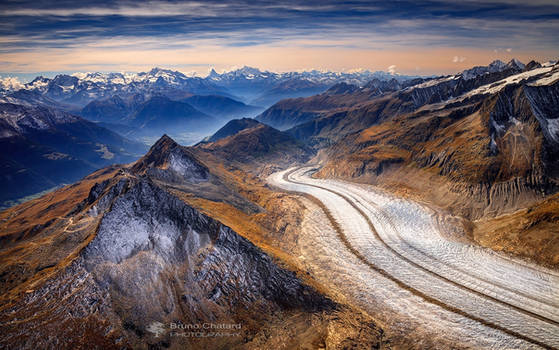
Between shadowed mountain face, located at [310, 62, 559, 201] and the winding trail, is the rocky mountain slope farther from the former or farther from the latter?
the winding trail

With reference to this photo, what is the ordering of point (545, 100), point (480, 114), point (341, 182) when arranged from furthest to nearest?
1. point (341, 182)
2. point (480, 114)
3. point (545, 100)

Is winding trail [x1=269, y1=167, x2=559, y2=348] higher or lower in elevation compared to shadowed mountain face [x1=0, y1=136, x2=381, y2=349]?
lower

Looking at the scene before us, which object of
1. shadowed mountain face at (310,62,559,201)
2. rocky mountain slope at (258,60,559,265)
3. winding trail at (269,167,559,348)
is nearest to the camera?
winding trail at (269,167,559,348)

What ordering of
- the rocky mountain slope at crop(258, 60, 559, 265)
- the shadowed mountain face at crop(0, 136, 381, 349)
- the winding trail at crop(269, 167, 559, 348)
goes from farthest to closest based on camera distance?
1. the rocky mountain slope at crop(258, 60, 559, 265)
2. the winding trail at crop(269, 167, 559, 348)
3. the shadowed mountain face at crop(0, 136, 381, 349)

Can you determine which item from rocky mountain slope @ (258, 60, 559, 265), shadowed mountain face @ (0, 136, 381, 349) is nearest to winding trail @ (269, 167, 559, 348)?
rocky mountain slope @ (258, 60, 559, 265)

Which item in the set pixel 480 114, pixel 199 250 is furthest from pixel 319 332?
pixel 480 114

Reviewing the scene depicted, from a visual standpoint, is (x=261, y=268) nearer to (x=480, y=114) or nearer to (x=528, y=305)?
(x=528, y=305)

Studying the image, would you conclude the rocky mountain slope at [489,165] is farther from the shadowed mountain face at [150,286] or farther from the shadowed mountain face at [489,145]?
the shadowed mountain face at [150,286]

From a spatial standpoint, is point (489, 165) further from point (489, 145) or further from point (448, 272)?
point (448, 272)

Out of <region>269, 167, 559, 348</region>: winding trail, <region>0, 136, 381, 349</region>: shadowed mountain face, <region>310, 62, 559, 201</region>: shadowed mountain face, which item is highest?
<region>310, 62, 559, 201</region>: shadowed mountain face
